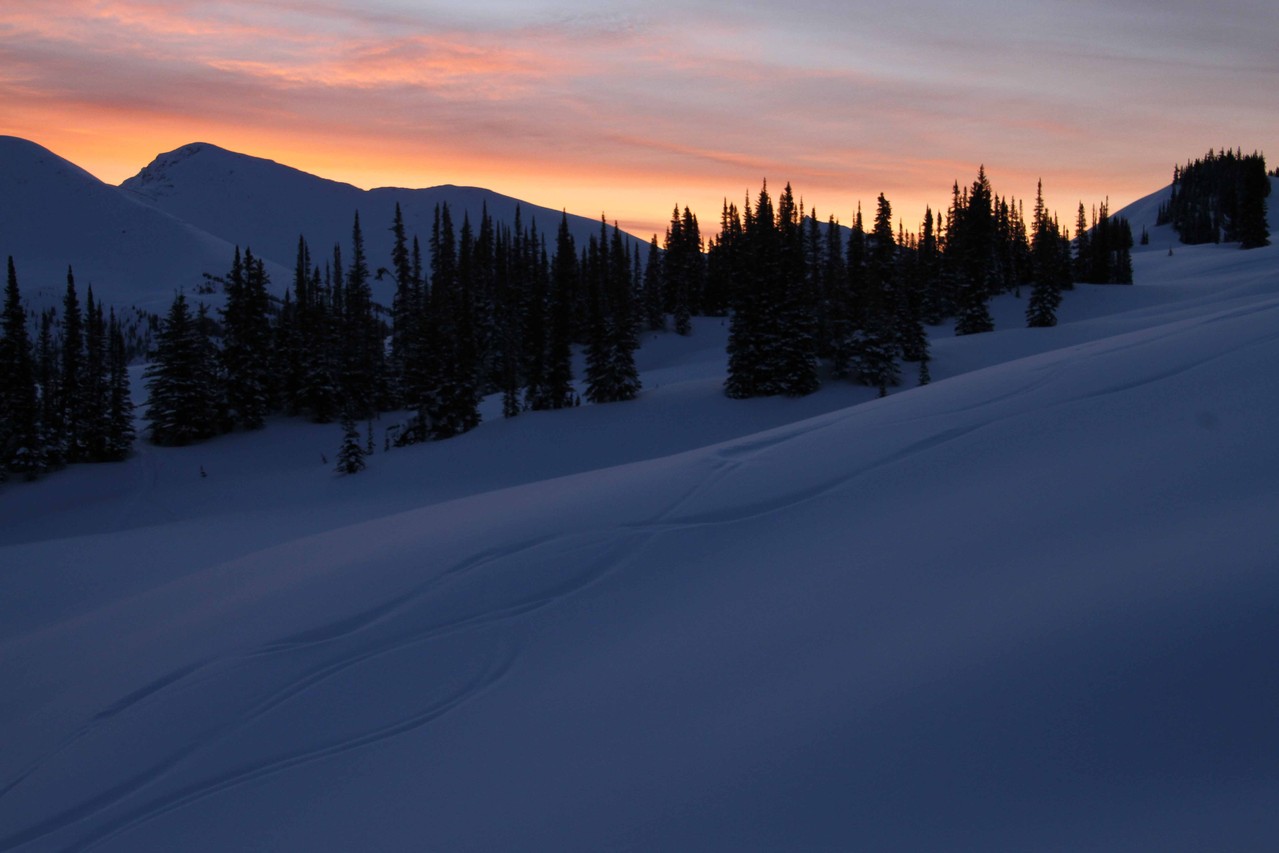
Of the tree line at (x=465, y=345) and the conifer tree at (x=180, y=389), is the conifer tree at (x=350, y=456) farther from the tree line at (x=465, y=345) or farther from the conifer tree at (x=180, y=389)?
the conifer tree at (x=180, y=389)

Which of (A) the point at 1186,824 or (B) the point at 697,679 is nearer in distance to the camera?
(A) the point at 1186,824

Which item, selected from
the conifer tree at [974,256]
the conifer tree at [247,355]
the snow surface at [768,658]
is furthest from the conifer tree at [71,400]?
the conifer tree at [974,256]

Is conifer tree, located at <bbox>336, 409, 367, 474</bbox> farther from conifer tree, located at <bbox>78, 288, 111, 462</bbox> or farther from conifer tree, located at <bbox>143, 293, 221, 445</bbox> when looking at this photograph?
conifer tree, located at <bbox>78, 288, 111, 462</bbox>

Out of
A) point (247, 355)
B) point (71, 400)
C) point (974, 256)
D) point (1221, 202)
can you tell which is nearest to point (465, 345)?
point (247, 355)

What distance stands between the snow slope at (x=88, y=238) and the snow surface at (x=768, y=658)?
14292cm

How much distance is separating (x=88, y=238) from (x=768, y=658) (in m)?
196

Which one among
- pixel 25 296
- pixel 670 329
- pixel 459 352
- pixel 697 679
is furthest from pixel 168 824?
pixel 25 296

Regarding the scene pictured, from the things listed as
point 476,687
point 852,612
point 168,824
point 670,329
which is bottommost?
point 168,824

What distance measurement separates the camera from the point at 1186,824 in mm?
4543

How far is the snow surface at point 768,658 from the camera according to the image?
5.34 m

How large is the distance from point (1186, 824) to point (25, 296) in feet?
520

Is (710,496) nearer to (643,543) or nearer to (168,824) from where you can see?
(643,543)

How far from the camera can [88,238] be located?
6555 inches

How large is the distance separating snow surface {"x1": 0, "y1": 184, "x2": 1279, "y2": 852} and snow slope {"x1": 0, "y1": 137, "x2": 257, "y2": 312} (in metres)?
143
